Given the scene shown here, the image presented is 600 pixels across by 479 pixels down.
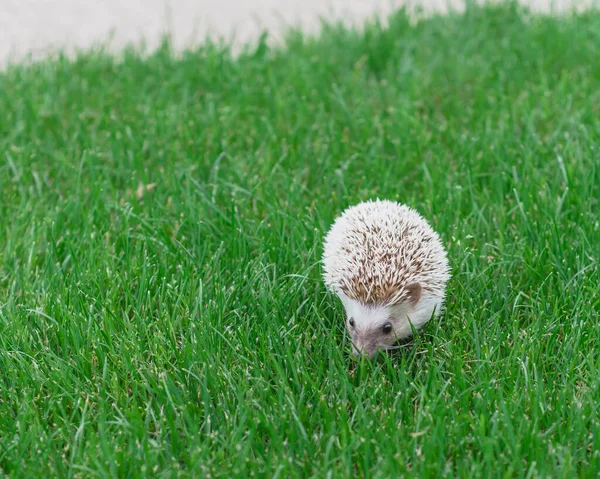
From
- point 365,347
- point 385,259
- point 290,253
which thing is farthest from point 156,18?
point 365,347

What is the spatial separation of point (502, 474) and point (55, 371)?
1698 mm

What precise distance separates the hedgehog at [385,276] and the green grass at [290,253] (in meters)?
0.13

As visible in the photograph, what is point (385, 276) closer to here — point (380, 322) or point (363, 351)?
point (380, 322)

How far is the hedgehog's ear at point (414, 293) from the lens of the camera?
11.0 ft

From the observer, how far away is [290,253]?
389cm

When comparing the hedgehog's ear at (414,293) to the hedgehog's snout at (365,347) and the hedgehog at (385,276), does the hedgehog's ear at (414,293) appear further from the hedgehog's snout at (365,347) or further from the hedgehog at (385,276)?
the hedgehog's snout at (365,347)

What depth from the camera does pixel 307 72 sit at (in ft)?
19.4

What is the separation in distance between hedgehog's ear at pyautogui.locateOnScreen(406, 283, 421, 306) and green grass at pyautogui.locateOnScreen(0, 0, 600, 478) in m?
0.19

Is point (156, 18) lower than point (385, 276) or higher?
higher

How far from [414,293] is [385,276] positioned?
149mm

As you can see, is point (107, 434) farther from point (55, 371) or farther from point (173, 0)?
point (173, 0)

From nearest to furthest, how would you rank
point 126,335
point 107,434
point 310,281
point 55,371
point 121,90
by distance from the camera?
point 107,434, point 55,371, point 126,335, point 310,281, point 121,90

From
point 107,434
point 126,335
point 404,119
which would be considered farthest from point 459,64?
point 107,434

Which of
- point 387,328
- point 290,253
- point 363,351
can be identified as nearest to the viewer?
point 363,351
